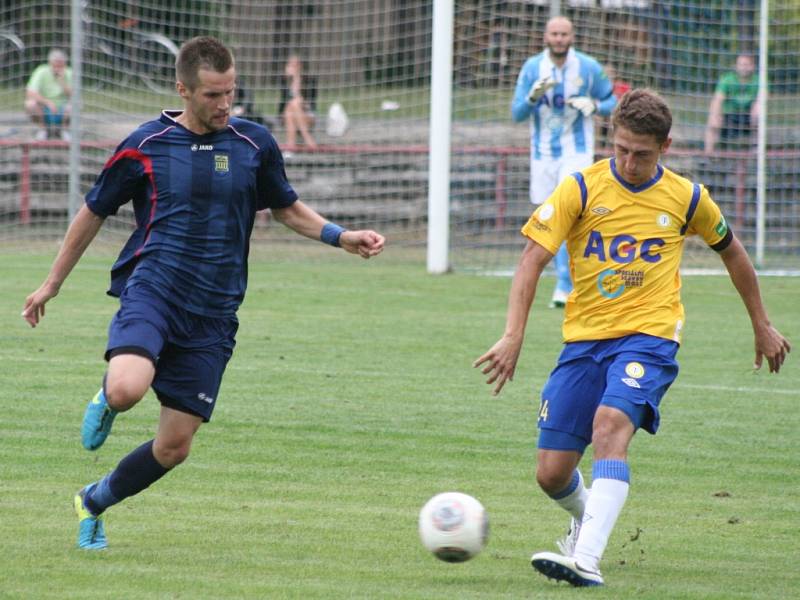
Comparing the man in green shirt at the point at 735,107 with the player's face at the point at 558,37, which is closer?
the player's face at the point at 558,37

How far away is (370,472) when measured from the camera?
692cm

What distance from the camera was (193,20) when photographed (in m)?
19.6

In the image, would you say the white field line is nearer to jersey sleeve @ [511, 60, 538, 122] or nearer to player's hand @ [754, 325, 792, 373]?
player's hand @ [754, 325, 792, 373]

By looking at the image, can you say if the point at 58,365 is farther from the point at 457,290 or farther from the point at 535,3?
the point at 535,3

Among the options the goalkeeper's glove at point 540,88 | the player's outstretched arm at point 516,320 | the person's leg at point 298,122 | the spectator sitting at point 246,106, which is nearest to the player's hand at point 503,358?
the player's outstretched arm at point 516,320

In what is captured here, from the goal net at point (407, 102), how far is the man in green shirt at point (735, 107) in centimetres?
10

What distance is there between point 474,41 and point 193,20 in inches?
167

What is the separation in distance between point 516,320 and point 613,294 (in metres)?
0.43

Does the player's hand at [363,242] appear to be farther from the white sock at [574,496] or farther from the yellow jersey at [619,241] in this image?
the white sock at [574,496]

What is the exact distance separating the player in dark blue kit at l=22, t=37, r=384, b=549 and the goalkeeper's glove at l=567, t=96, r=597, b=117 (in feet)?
25.6

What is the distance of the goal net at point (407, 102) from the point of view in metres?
17.8

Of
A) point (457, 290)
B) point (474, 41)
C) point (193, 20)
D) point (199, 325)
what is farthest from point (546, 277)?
point (199, 325)

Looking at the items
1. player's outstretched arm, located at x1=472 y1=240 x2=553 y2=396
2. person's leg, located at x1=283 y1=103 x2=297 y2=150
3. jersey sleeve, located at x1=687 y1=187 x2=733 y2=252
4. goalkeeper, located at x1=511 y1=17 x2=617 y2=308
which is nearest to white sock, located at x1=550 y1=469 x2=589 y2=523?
player's outstretched arm, located at x1=472 y1=240 x2=553 y2=396

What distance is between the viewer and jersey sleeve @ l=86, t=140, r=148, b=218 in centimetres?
554
